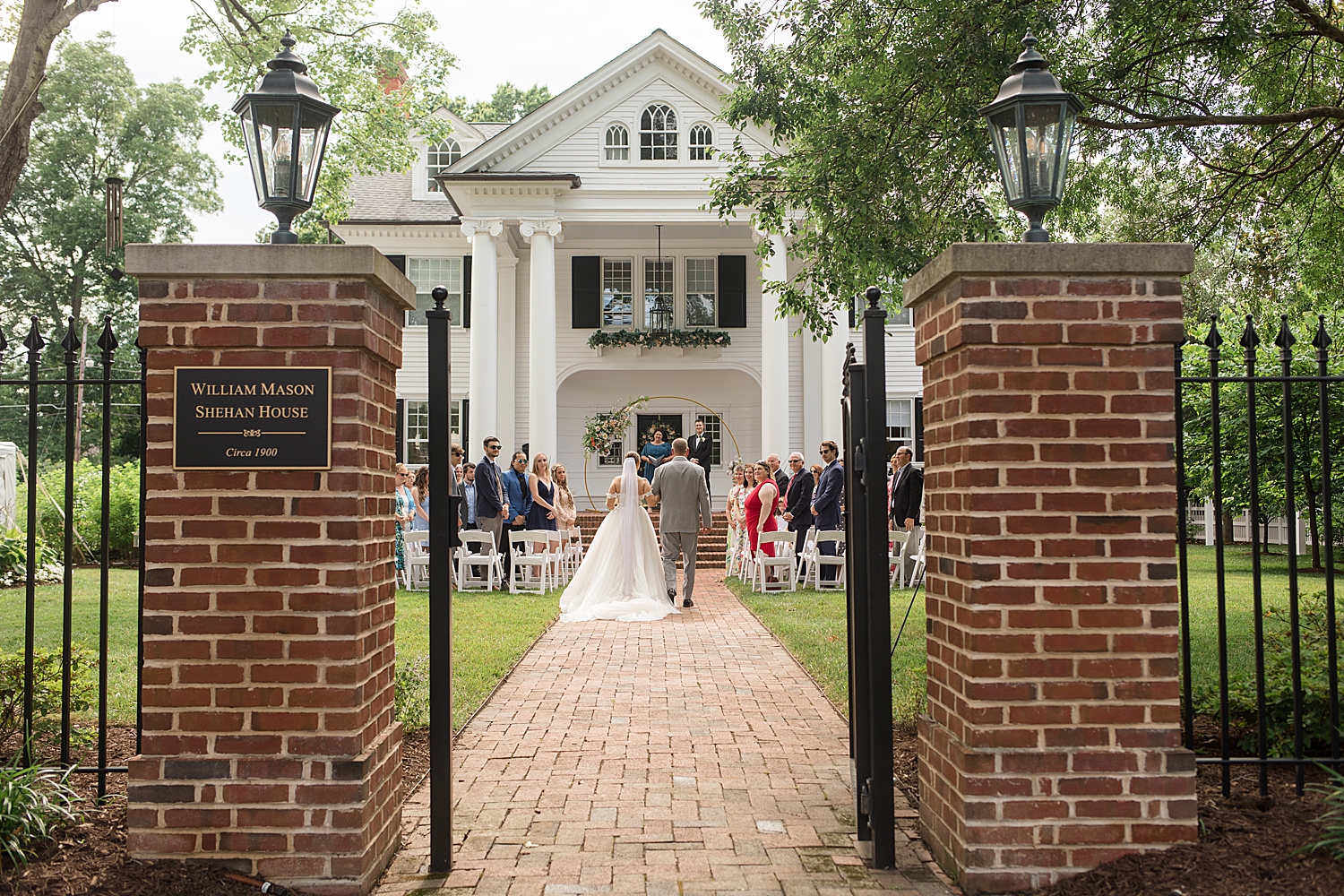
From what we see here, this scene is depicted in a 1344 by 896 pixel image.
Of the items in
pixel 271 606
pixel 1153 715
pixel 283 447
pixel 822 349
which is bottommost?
pixel 1153 715

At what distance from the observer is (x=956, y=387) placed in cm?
359

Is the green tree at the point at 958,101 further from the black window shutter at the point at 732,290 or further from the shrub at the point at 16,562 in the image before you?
the black window shutter at the point at 732,290

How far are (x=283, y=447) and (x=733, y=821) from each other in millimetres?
2380

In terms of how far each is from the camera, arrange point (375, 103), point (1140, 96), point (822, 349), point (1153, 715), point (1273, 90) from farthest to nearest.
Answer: point (822, 349) → point (375, 103) → point (1273, 90) → point (1140, 96) → point (1153, 715)

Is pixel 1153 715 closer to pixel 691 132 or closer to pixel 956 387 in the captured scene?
pixel 956 387

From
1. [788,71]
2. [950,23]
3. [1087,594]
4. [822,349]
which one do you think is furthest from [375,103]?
[1087,594]

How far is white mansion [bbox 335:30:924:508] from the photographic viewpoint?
20734 mm

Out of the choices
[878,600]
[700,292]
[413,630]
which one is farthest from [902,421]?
[878,600]

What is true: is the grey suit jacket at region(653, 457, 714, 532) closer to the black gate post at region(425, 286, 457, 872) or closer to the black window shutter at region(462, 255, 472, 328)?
the black gate post at region(425, 286, 457, 872)

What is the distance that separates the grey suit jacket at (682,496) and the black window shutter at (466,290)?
12.0m

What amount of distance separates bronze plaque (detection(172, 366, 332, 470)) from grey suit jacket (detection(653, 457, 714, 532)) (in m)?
8.90

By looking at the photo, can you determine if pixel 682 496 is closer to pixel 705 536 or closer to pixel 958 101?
pixel 958 101

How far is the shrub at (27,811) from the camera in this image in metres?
3.40

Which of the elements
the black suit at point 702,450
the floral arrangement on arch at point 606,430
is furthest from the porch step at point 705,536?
the floral arrangement on arch at point 606,430
